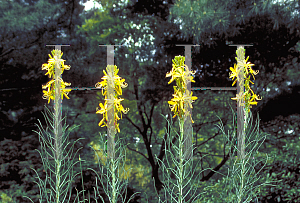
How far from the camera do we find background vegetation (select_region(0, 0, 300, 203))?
9.74 ft

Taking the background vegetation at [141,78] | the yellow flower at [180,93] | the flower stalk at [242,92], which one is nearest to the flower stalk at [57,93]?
the yellow flower at [180,93]

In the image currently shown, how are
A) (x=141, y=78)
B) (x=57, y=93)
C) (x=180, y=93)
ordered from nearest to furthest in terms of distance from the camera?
(x=180, y=93) < (x=57, y=93) < (x=141, y=78)

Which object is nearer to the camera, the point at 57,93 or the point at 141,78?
the point at 57,93

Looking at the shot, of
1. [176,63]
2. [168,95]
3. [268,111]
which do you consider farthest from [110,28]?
[176,63]

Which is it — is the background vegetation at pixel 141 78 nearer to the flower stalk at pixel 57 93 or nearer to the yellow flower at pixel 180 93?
the flower stalk at pixel 57 93

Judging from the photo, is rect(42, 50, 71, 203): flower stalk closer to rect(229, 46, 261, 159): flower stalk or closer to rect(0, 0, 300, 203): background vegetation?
rect(229, 46, 261, 159): flower stalk

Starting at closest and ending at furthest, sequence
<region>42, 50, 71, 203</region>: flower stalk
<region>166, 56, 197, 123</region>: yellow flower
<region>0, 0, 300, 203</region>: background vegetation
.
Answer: <region>166, 56, 197, 123</region>: yellow flower → <region>42, 50, 71, 203</region>: flower stalk → <region>0, 0, 300, 203</region>: background vegetation

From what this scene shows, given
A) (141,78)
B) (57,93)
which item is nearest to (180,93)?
(57,93)

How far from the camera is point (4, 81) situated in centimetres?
329

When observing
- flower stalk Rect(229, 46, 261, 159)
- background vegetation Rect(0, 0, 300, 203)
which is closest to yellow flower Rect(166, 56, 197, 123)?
flower stalk Rect(229, 46, 261, 159)

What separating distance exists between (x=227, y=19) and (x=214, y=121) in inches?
46.1

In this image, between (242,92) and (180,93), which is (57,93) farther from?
(242,92)

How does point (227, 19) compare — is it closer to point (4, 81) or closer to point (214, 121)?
point (214, 121)

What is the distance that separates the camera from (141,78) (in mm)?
3268
